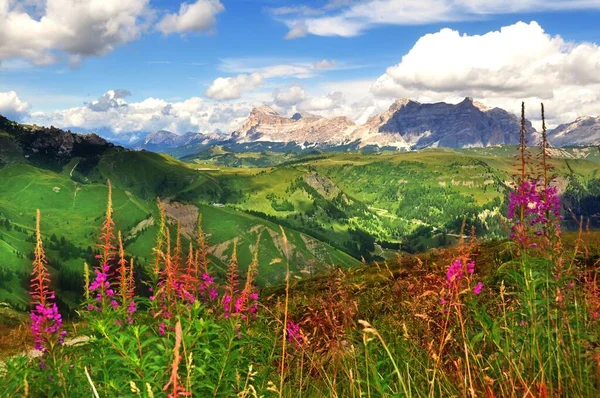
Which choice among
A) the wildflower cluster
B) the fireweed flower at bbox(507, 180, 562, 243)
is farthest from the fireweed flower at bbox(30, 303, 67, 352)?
the fireweed flower at bbox(507, 180, 562, 243)

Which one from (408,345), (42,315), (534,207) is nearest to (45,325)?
(42,315)

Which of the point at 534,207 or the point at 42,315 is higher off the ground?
the point at 534,207

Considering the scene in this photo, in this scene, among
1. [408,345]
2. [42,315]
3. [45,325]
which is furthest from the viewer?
[408,345]

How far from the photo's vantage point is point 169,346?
439 centimetres

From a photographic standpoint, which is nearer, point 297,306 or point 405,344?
point 405,344

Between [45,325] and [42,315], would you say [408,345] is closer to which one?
[45,325]

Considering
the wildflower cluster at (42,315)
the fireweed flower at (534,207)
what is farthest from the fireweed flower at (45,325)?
the fireweed flower at (534,207)

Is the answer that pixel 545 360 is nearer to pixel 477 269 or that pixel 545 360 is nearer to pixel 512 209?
pixel 512 209

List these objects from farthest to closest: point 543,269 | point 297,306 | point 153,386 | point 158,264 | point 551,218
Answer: point 297,306
point 158,264
point 551,218
point 543,269
point 153,386

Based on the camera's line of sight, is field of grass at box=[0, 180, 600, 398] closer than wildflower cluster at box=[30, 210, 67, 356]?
Yes

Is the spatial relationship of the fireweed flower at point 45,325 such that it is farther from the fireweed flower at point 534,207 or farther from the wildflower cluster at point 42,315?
the fireweed flower at point 534,207

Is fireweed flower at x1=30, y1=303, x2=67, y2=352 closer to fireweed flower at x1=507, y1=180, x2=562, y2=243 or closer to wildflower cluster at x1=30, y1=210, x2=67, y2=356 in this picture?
wildflower cluster at x1=30, y1=210, x2=67, y2=356

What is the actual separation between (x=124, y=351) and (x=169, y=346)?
40cm

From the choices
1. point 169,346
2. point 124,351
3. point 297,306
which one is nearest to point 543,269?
point 169,346
